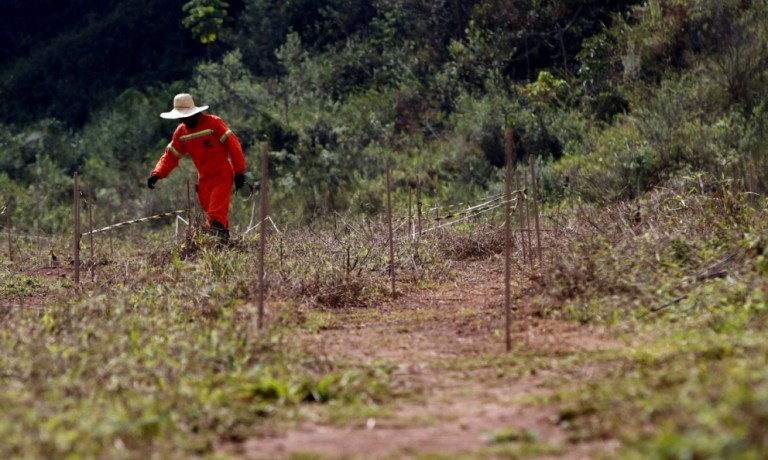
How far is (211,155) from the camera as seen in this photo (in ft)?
38.2

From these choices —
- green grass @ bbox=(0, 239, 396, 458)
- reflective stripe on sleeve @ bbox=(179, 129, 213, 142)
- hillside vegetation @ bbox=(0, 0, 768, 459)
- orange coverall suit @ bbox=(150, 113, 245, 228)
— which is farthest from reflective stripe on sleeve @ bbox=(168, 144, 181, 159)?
green grass @ bbox=(0, 239, 396, 458)

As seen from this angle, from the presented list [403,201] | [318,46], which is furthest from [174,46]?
[403,201]

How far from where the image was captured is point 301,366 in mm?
6172

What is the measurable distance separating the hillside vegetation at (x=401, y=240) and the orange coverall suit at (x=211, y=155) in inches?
29.9

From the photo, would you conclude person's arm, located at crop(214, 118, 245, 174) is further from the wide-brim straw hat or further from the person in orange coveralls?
the wide-brim straw hat

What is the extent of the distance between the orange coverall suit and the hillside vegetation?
0.76 metres

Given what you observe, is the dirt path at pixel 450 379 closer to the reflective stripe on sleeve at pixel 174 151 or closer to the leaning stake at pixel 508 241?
the leaning stake at pixel 508 241

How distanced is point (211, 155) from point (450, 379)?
19.9ft

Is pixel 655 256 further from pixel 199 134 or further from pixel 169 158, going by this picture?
pixel 169 158

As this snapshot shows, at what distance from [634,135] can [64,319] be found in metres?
10.7

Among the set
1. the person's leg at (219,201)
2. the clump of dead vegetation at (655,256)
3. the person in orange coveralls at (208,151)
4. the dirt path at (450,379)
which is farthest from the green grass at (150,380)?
the person in orange coveralls at (208,151)

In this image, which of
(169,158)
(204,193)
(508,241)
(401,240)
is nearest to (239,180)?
(204,193)

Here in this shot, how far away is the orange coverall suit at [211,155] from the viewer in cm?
1160

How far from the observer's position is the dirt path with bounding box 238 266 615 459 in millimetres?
4660
